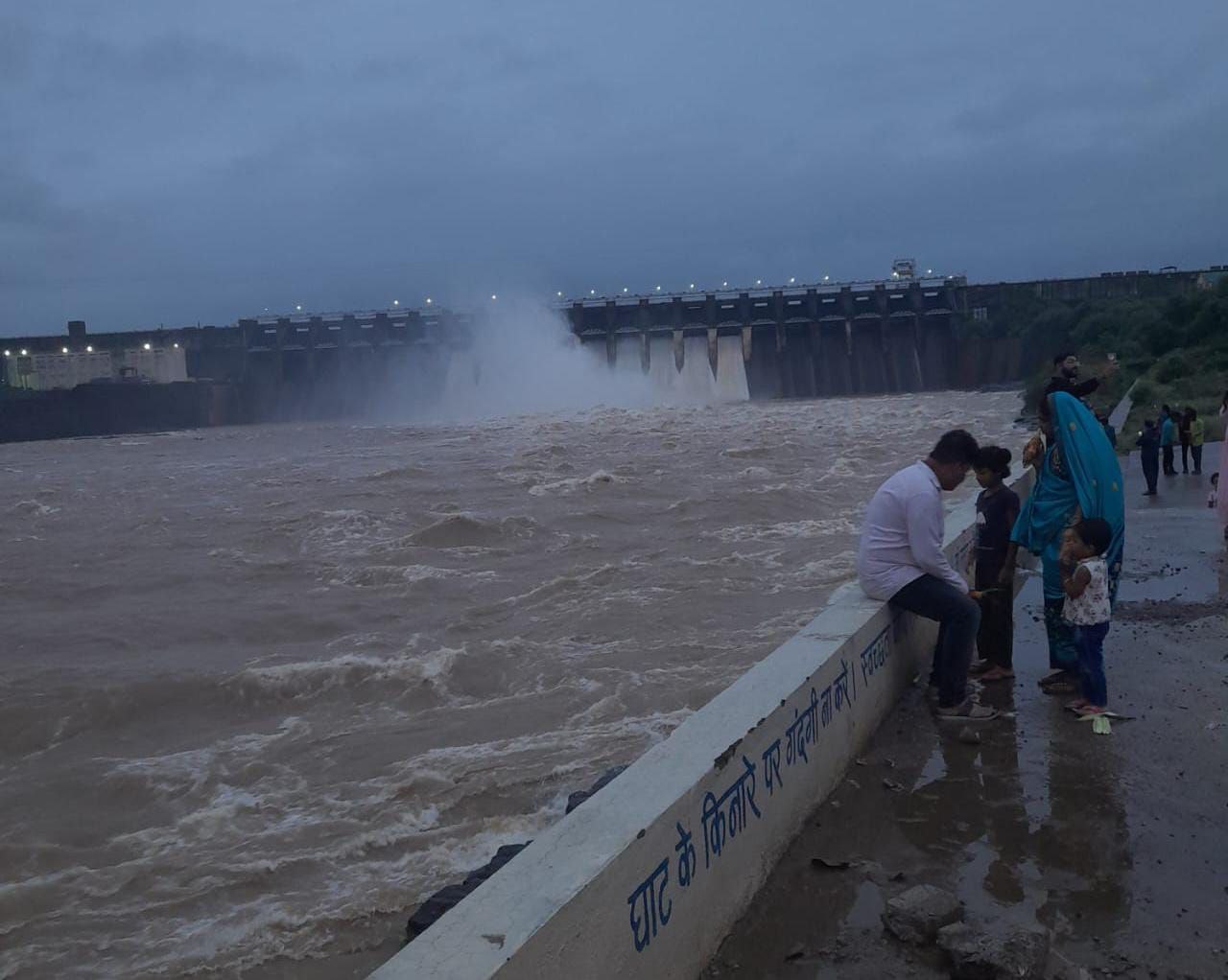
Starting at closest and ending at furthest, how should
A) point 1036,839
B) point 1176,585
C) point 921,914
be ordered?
point 921,914, point 1036,839, point 1176,585

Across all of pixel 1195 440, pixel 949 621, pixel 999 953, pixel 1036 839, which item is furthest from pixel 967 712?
pixel 1195 440

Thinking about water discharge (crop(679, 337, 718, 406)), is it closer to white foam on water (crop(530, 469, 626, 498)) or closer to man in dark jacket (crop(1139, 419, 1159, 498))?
white foam on water (crop(530, 469, 626, 498))

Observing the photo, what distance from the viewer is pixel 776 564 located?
12.4m

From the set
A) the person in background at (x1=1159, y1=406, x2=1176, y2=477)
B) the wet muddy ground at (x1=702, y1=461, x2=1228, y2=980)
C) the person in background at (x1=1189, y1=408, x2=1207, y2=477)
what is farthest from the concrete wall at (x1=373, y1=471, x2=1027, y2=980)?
the person in background at (x1=1189, y1=408, x2=1207, y2=477)

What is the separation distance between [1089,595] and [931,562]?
66 cm

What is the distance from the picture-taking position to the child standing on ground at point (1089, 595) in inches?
182

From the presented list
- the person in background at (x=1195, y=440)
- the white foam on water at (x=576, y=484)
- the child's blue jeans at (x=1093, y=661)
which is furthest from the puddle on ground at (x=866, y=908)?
the white foam on water at (x=576, y=484)

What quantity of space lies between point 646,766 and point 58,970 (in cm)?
332

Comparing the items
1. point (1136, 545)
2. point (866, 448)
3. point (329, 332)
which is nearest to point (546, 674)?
point (1136, 545)

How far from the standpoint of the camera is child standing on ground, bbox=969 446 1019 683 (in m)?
5.20

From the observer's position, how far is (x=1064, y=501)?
16.0ft

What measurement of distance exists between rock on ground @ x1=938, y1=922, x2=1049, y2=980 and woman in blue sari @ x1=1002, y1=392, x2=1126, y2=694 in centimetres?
225

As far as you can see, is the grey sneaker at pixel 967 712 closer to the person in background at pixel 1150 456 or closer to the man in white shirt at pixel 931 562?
the man in white shirt at pixel 931 562

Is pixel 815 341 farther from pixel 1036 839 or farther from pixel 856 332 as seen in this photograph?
pixel 1036 839
